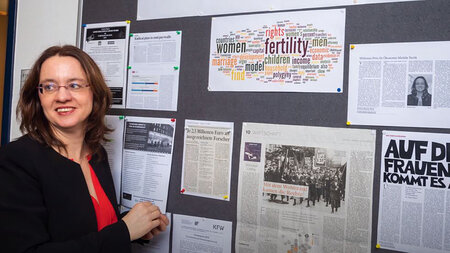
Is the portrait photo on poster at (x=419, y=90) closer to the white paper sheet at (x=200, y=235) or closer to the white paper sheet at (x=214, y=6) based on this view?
the white paper sheet at (x=214, y=6)

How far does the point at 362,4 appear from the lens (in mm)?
984

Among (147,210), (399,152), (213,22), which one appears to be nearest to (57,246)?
(147,210)

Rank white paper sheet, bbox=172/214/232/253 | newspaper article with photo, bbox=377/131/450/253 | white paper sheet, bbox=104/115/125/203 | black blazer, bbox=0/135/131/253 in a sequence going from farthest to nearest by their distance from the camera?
white paper sheet, bbox=104/115/125/203, white paper sheet, bbox=172/214/232/253, newspaper article with photo, bbox=377/131/450/253, black blazer, bbox=0/135/131/253

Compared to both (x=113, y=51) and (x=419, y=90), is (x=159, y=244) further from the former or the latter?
(x=419, y=90)

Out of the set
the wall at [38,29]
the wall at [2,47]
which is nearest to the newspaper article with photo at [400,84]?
the wall at [38,29]

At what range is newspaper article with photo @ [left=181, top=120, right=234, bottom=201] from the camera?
→ 114cm

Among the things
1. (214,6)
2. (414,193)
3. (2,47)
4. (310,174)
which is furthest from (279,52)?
(2,47)

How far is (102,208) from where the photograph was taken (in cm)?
99

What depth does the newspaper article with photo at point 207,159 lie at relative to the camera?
114 centimetres

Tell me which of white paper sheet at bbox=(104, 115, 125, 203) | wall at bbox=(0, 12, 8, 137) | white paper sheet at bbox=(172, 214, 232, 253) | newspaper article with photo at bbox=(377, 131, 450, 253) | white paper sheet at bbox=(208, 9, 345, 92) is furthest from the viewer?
wall at bbox=(0, 12, 8, 137)

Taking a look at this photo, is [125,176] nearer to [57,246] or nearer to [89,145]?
[89,145]

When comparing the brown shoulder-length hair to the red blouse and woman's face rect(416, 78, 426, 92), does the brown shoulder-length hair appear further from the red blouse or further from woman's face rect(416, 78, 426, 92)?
woman's face rect(416, 78, 426, 92)

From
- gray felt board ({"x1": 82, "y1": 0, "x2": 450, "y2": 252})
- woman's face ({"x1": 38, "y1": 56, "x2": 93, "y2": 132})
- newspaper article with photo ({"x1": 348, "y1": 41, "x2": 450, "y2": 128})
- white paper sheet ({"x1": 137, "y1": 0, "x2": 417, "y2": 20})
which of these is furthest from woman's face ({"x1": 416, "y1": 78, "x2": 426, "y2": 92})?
woman's face ({"x1": 38, "y1": 56, "x2": 93, "y2": 132})

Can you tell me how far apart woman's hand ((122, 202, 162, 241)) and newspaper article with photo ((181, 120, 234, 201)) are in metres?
0.19
